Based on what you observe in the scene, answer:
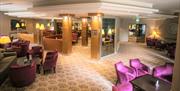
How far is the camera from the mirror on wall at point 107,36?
413 inches

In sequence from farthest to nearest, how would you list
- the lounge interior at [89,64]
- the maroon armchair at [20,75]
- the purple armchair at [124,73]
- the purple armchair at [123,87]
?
1. the maroon armchair at [20,75]
2. the purple armchair at [124,73]
3. the lounge interior at [89,64]
4. the purple armchair at [123,87]

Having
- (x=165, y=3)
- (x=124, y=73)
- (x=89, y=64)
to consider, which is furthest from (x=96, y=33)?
(x=124, y=73)

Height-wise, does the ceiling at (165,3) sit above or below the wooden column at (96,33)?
above

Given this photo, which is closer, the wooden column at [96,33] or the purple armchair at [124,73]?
the purple armchair at [124,73]

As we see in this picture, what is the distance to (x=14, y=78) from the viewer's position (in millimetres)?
5605

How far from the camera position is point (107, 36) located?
11375 millimetres

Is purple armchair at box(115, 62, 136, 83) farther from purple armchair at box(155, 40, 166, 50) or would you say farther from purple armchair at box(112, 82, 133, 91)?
purple armchair at box(155, 40, 166, 50)

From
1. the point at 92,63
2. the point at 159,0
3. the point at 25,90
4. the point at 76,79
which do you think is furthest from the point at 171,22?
the point at 25,90

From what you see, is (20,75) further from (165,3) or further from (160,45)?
(160,45)

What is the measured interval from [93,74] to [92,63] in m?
1.90

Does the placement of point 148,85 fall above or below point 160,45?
below

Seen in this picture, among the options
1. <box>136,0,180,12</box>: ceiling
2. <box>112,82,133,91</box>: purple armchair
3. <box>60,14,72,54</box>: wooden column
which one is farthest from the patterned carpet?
<box>136,0,180,12</box>: ceiling

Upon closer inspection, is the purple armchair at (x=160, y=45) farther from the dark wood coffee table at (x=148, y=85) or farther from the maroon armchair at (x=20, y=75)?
the maroon armchair at (x=20, y=75)

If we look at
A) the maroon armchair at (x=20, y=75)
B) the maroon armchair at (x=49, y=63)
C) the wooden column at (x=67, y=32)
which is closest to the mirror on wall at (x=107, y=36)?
the wooden column at (x=67, y=32)
